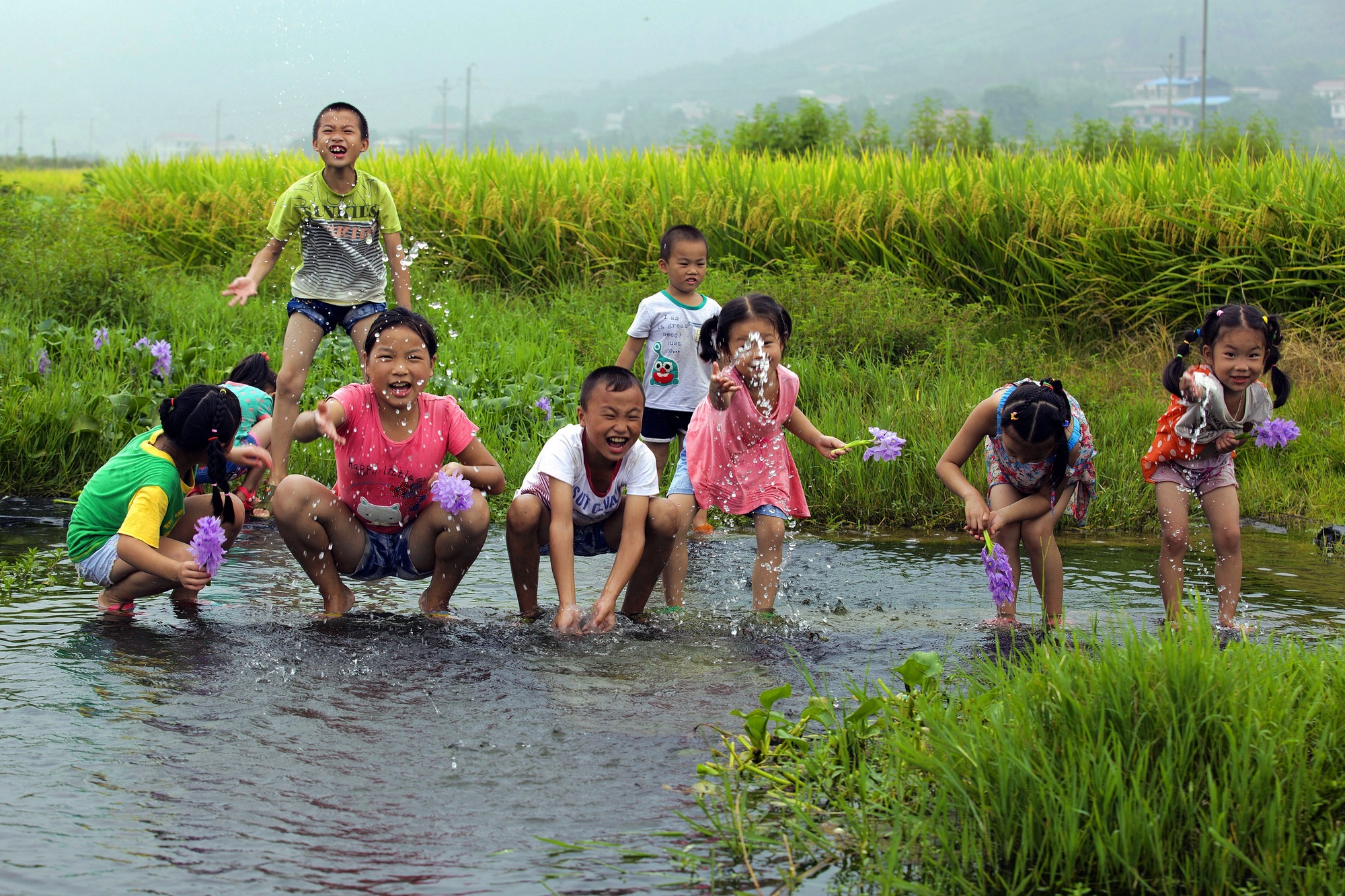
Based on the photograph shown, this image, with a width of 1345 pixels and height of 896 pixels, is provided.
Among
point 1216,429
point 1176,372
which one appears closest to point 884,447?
point 1176,372

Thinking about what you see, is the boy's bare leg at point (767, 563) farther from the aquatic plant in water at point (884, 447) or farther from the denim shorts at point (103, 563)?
the denim shorts at point (103, 563)

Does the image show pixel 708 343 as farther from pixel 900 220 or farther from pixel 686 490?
pixel 900 220

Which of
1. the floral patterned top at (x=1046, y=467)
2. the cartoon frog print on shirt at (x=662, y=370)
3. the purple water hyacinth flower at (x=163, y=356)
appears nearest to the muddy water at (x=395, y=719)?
the floral patterned top at (x=1046, y=467)

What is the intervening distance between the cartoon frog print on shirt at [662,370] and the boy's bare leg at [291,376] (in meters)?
1.74

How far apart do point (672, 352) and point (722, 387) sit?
1391 millimetres

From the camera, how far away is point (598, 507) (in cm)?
440

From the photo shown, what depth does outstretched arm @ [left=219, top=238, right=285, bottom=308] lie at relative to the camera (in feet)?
18.4

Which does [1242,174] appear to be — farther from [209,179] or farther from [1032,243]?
[209,179]

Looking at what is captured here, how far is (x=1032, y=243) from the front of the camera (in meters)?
10.3

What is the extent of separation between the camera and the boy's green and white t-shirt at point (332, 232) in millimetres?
6055

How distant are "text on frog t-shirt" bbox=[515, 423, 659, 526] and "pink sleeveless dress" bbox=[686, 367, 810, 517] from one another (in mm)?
453

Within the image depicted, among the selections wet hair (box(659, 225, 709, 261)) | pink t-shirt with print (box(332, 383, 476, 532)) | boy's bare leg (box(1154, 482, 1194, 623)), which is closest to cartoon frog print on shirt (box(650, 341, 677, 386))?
wet hair (box(659, 225, 709, 261))

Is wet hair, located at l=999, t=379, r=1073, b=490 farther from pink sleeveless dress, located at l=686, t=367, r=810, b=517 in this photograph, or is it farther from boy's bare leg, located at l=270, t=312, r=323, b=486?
boy's bare leg, located at l=270, t=312, r=323, b=486

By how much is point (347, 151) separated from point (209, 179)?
780 cm
